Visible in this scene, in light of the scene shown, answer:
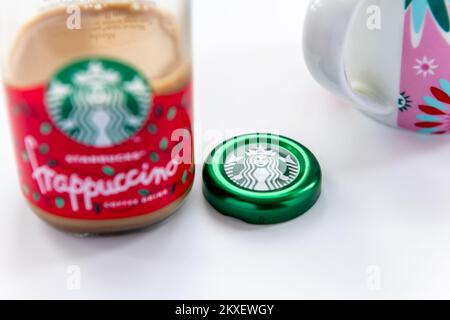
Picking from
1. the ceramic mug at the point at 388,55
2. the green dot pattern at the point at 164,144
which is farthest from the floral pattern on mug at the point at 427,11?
the green dot pattern at the point at 164,144

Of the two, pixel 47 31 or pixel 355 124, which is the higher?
pixel 47 31

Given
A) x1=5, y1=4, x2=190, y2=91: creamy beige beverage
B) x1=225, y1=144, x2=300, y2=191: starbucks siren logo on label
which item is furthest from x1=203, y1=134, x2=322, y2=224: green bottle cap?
x1=5, y1=4, x2=190, y2=91: creamy beige beverage

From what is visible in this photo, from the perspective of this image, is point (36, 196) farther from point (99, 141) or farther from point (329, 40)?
point (329, 40)

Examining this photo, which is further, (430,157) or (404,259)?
(430,157)

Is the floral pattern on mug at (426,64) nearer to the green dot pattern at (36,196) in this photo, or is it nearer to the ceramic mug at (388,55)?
the ceramic mug at (388,55)

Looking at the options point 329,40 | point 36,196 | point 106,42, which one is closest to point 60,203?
point 36,196

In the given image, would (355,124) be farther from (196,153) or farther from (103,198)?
(103,198)

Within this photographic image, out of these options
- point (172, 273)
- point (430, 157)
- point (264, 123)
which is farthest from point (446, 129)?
point (172, 273)
